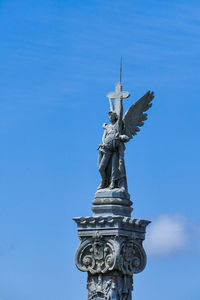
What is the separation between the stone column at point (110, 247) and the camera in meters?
54.9

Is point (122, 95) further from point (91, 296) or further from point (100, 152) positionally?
point (91, 296)

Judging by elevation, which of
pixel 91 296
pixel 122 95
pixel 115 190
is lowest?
pixel 91 296

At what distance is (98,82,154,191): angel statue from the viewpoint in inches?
2218

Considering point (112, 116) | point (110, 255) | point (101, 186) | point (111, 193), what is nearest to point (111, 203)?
point (111, 193)

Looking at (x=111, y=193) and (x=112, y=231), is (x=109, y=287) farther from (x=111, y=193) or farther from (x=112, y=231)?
(x=111, y=193)

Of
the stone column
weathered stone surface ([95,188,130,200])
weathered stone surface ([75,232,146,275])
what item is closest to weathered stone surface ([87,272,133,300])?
the stone column

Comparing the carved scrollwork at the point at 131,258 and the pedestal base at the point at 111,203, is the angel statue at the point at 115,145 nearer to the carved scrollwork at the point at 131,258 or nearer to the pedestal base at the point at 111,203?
the pedestal base at the point at 111,203

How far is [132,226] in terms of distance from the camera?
182ft

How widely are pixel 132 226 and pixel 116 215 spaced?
2.81 feet

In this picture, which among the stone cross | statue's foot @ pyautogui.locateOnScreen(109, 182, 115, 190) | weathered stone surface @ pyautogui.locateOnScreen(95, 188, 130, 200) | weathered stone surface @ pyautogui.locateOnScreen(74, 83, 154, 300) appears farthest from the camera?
the stone cross

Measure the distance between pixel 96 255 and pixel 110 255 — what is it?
0.70m

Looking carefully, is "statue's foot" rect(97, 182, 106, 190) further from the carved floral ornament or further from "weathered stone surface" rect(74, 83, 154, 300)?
the carved floral ornament

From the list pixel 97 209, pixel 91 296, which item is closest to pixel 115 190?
pixel 97 209

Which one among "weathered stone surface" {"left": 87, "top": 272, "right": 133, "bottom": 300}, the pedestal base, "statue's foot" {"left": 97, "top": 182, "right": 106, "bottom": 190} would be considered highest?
"statue's foot" {"left": 97, "top": 182, "right": 106, "bottom": 190}
